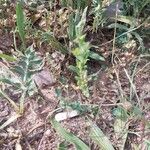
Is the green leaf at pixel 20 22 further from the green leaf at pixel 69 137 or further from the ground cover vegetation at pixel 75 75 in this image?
the green leaf at pixel 69 137

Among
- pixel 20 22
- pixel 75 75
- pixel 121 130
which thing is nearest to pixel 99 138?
pixel 121 130

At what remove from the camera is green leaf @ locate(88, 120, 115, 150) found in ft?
6.14

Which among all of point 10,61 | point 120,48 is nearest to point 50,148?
point 10,61

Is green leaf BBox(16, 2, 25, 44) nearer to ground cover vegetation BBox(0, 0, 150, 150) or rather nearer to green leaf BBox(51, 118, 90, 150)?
ground cover vegetation BBox(0, 0, 150, 150)

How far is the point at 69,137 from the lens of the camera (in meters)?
1.86

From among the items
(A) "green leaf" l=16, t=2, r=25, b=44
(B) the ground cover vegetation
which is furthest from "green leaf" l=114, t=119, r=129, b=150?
(A) "green leaf" l=16, t=2, r=25, b=44

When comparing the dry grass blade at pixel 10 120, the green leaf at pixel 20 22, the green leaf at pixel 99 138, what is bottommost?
the green leaf at pixel 99 138

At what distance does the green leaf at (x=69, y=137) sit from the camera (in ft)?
6.09

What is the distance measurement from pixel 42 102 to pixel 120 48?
1.49 feet

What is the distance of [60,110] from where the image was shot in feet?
6.47

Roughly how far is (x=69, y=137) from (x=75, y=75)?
1.01 feet

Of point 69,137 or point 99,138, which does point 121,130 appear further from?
point 69,137

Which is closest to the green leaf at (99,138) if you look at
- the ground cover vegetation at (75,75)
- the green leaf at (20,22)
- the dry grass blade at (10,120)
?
the ground cover vegetation at (75,75)

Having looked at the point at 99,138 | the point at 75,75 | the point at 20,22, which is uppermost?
the point at 20,22
